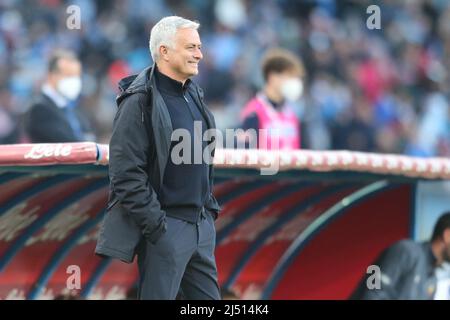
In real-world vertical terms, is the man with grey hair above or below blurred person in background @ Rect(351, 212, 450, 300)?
above

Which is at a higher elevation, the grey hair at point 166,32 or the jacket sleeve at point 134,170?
the grey hair at point 166,32

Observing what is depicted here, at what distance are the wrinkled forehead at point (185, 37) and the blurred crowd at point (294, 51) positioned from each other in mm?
8016

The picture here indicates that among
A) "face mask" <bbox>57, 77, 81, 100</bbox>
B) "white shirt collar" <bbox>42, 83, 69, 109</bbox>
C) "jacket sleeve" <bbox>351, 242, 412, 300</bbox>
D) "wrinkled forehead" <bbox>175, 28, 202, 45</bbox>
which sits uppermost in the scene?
"wrinkled forehead" <bbox>175, 28, 202, 45</bbox>

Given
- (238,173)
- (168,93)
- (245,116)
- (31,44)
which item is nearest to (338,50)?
(31,44)

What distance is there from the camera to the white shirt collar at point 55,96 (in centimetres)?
873

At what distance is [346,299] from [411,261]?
0.58 metres

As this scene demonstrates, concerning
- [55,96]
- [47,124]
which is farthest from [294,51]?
[47,124]

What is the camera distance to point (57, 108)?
28.4 ft

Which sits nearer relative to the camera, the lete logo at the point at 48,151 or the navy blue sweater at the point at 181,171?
the navy blue sweater at the point at 181,171

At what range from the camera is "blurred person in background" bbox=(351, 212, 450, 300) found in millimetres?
8242

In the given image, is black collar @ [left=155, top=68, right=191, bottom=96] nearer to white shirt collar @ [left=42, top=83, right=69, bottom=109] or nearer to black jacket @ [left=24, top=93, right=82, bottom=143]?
black jacket @ [left=24, top=93, right=82, bottom=143]

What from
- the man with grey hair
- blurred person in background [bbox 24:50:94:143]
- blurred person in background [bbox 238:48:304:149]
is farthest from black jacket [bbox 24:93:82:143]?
the man with grey hair

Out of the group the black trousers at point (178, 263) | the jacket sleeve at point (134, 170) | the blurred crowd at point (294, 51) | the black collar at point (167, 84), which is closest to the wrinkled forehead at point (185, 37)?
the black collar at point (167, 84)

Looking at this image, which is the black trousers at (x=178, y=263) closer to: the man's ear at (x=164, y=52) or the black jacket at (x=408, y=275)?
the man's ear at (x=164, y=52)
